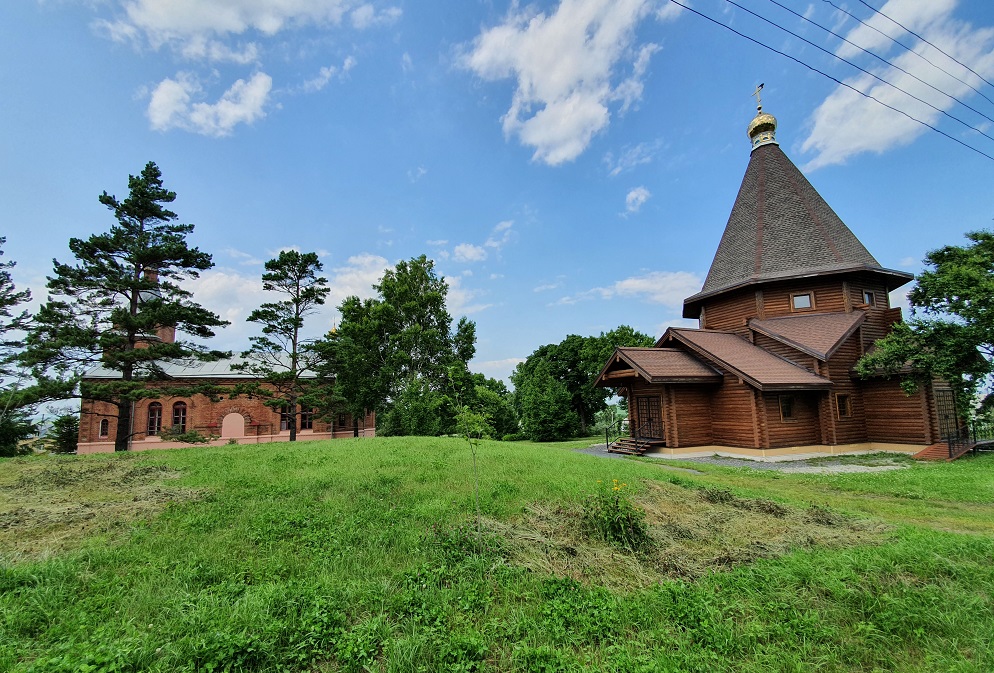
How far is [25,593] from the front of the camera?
10.7 ft

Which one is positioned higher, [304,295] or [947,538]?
[304,295]

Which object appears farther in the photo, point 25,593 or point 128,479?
point 128,479

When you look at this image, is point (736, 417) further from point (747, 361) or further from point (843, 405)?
point (843, 405)

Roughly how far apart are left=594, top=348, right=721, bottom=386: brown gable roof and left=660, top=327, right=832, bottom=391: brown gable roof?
506mm

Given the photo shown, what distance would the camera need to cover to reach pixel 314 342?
21094 millimetres

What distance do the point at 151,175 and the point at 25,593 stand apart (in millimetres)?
19470

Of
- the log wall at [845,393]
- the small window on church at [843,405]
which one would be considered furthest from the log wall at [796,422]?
the small window on church at [843,405]

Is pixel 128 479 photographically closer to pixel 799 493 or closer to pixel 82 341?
pixel 82 341

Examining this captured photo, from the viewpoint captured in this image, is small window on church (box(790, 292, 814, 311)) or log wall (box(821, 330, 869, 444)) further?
small window on church (box(790, 292, 814, 311))

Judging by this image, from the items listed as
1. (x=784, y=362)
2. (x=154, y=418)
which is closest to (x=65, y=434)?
(x=154, y=418)

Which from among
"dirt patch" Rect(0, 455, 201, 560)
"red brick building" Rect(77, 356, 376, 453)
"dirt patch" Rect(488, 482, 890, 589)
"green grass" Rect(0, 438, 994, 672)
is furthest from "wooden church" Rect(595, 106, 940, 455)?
"red brick building" Rect(77, 356, 376, 453)

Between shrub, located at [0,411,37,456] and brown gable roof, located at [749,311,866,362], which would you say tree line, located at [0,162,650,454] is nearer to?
shrub, located at [0,411,37,456]

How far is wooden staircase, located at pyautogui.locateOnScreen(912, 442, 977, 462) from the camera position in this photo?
1246cm

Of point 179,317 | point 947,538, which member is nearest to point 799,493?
point 947,538
